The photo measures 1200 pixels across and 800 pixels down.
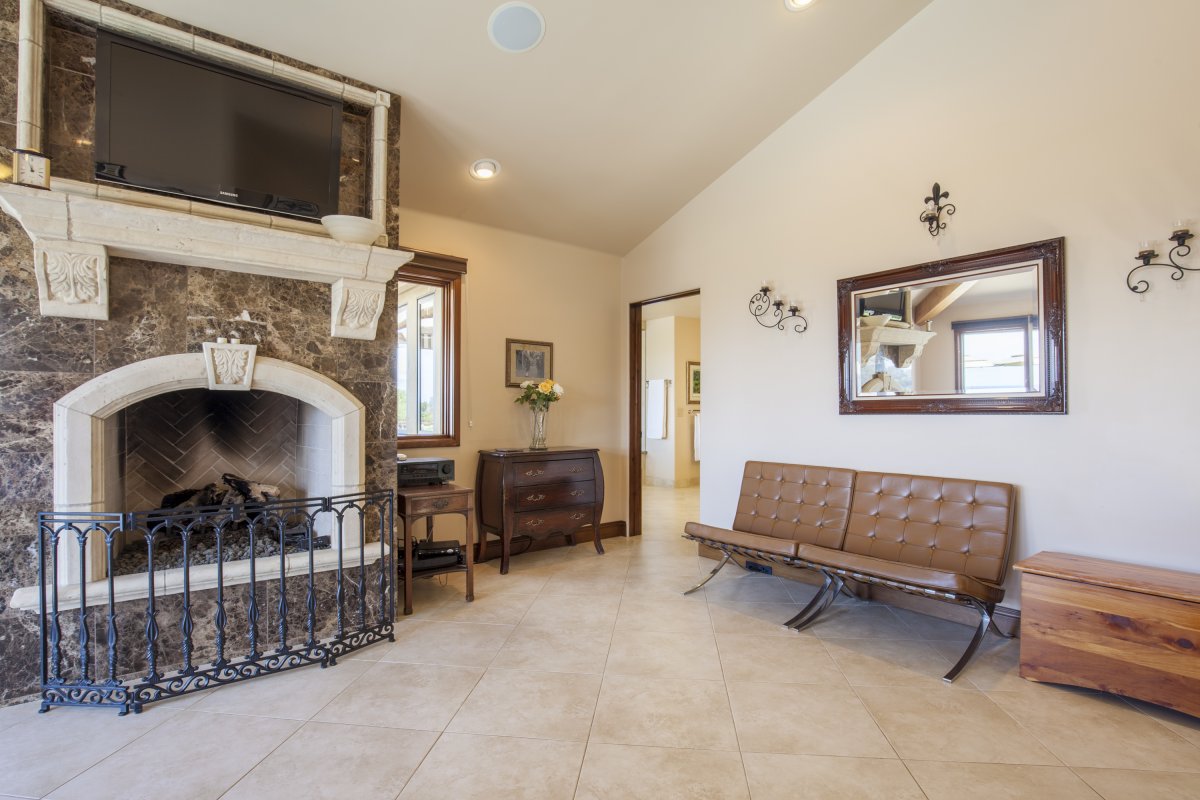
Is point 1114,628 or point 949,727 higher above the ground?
point 1114,628

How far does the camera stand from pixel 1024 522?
2.83 metres

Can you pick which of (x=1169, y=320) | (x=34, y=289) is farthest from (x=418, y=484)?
(x=1169, y=320)

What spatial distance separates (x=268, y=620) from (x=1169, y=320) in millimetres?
4265

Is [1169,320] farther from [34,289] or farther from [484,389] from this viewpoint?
[34,289]

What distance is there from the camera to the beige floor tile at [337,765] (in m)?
1.67

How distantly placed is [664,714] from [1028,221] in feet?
9.61

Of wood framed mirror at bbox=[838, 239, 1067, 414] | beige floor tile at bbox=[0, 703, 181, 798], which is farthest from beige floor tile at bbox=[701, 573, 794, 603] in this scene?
beige floor tile at bbox=[0, 703, 181, 798]

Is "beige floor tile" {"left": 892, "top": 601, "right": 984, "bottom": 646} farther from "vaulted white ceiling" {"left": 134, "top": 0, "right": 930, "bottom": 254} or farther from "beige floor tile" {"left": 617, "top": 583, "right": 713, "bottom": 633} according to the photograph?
"vaulted white ceiling" {"left": 134, "top": 0, "right": 930, "bottom": 254}

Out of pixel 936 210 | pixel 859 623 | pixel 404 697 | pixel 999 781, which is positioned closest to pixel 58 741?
pixel 404 697

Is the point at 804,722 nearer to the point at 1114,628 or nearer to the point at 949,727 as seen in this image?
the point at 949,727

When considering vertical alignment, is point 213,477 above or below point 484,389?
below

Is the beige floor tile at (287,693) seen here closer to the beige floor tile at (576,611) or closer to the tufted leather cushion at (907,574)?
the beige floor tile at (576,611)

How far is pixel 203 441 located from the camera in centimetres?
302

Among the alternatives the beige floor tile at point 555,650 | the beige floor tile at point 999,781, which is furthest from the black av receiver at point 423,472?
the beige floor tile at point 999,781
